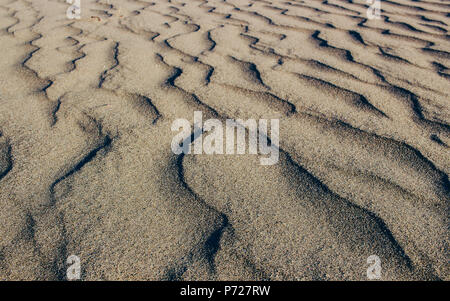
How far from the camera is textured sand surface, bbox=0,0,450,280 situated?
90 cm

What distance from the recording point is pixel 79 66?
192cm

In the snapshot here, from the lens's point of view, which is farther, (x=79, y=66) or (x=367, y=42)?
(x=367, y=42)

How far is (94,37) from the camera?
2375 millimetres

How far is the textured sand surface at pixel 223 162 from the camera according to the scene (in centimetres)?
→ 90

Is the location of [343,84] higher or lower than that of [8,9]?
higher

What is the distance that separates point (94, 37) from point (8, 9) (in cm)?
125

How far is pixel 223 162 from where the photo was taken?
1.22 metres

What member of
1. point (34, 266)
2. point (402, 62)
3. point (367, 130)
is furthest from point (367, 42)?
point (34, 266)
